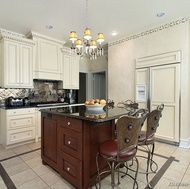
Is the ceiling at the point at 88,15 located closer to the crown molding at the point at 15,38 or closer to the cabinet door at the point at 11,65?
the crown molding at the point at 15,38

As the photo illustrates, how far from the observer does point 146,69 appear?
143 inches

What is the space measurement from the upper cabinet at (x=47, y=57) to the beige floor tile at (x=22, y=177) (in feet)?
8.08

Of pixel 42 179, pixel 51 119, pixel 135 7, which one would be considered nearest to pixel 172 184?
pixel 42 179

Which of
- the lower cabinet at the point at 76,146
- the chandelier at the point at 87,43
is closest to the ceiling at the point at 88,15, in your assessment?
the chandelier at the point at 87,43

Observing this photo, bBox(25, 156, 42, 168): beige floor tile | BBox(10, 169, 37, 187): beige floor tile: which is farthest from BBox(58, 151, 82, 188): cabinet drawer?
BBox(25, 156, 42, 168): beige floor tile

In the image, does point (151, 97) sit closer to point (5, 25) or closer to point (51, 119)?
point (51, 119)

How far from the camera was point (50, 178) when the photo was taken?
197cm

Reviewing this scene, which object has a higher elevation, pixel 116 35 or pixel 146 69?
pixel 116 35

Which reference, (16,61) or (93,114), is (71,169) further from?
(16,61)

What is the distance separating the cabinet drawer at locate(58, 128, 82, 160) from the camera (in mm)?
1644

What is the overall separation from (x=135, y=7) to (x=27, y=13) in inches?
88.8

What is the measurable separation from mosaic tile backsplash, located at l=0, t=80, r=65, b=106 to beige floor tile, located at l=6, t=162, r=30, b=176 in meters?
1.94

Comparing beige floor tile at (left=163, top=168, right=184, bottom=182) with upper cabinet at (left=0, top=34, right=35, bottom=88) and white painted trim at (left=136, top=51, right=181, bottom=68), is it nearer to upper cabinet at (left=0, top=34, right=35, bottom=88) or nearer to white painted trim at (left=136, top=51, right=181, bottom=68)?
white painted trim at (left=136, top=51, right=181, bottom=68)

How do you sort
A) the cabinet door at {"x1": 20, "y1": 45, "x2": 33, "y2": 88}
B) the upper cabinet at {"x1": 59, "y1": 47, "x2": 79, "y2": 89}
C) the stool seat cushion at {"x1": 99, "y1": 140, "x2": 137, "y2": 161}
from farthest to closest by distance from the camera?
the upper cabinet at {"x1": 59, "y1": 47, "x2": 79, "y2": 89}
the cabinet door at {"x1": 20, "y1": 45, "x2": 33, "y2": 88}
the stool seat cushion at {"x1": 99, "y1": 140, "x2": 137, "y2": 161}
